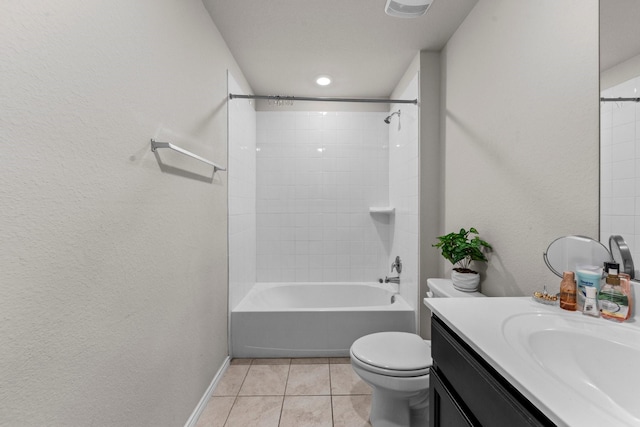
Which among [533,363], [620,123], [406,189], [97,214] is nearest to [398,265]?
[406,189]

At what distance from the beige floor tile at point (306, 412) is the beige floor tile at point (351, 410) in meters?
0.04

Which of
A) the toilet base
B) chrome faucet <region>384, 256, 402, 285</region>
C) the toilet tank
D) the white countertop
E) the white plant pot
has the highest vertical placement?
the white countertop

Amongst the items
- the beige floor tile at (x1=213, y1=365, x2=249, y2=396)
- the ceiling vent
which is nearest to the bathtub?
the beige floor tile at (x1=213, y1=365, x2=249, y2=396)

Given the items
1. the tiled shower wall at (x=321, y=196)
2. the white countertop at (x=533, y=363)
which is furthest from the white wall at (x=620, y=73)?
the tiled shower wall at (x=321, y=196)

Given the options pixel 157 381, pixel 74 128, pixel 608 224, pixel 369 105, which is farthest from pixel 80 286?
pixel 369 105

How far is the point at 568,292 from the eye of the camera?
3.11 feet

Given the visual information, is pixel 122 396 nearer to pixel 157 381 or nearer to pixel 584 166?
pixel 157 381

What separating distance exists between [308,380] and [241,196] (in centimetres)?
156

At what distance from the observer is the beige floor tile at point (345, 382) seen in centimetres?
182

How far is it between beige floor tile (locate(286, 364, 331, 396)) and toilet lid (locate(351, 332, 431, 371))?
1.80ft

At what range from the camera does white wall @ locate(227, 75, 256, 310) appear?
7.27 ft

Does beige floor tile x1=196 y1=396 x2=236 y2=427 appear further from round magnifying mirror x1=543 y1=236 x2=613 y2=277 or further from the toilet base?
round magnifying mirror x1=543 y1=236 x2=613 y2=277

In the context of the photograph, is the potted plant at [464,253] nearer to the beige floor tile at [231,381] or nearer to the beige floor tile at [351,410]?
the beige floor tile at [351,410]

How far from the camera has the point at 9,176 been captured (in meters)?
0.62
